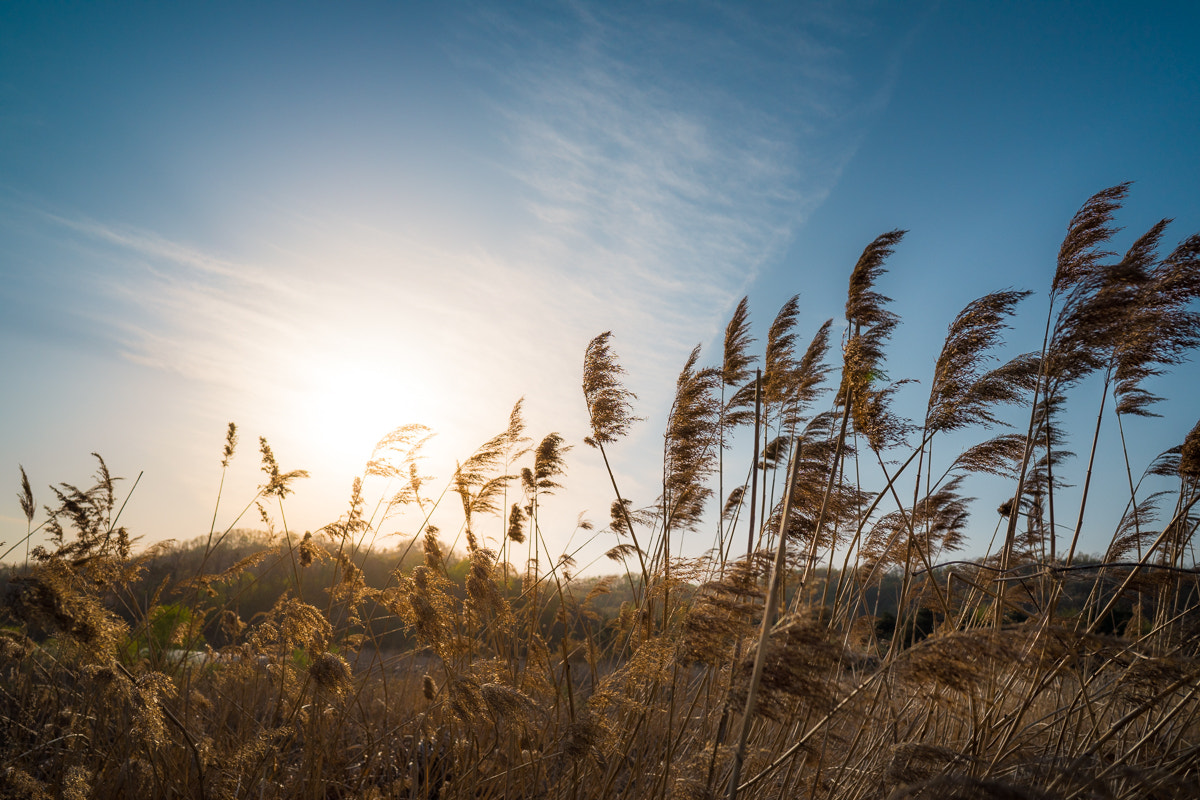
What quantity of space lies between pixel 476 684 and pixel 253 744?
128 cm

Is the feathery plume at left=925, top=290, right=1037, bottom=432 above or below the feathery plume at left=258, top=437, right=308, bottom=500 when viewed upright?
above

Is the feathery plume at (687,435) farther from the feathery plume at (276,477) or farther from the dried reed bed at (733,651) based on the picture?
the feathery plume at (276,477)

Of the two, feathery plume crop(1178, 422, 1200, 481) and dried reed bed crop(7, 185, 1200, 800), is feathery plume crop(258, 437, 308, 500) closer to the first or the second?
dried reed bed crop(7, 185, 1200, 800)

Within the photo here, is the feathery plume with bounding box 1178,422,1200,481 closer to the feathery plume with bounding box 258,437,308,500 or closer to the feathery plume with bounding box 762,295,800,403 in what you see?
the feathery plume with bounding box 762,295,800,403

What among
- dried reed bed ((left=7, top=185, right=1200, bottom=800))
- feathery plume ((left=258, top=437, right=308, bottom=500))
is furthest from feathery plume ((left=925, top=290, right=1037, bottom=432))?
feathery plume ((left=258, top=437, right=308, bottom=500))

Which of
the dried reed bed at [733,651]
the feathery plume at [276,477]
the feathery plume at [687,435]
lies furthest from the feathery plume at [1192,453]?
the feathery plume at [276,477]

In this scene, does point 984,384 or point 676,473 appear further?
point 676,473

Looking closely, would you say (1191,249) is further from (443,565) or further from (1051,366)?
(443,565)

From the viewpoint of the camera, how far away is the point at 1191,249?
289 cm

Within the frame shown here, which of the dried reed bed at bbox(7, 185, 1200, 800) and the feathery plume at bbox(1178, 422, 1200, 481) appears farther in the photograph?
the feathery plume at bbox(1178, 422, 1200, 481)

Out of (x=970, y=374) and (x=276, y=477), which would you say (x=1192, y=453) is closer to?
(x=970, y=374)

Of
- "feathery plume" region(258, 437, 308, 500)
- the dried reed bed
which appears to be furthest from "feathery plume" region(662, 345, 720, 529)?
"feathery plume" region(258, 437, 308, 500)

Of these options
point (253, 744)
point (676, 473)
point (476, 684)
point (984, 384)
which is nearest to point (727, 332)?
point (676, 473)

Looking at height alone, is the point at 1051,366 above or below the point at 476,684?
above
